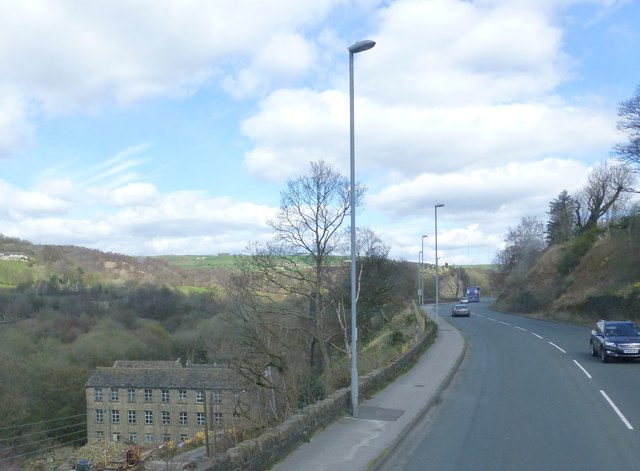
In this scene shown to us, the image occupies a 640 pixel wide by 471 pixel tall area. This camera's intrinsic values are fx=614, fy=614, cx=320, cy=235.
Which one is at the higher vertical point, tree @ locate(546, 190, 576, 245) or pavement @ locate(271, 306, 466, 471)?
tree @ locate(546, 190, 576, 245)

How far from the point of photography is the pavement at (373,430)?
8.41 meters

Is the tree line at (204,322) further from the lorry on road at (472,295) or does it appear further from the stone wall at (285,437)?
the lorry on road at (472,295)

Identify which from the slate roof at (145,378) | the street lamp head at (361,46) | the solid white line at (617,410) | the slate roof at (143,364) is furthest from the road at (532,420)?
the slate roof at (143,364)

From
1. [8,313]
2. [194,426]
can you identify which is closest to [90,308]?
[8,313]

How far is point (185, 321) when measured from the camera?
75.9 m

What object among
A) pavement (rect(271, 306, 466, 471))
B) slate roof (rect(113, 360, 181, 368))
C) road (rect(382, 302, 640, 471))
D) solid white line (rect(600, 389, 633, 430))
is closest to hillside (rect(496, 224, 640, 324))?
road (rect(382, 302, 640, 471))

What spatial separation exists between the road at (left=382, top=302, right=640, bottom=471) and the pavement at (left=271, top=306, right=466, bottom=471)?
0.26 meters

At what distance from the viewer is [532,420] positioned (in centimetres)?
1209

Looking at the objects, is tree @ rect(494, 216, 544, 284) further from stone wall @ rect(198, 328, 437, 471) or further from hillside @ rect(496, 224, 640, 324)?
stone wall @ rect(198, 328, 437, 471)

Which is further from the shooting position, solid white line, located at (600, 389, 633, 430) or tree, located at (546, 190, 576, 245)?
tree, located at (546, 190, 576, 245)

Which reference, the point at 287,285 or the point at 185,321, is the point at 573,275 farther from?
the point at 185,321

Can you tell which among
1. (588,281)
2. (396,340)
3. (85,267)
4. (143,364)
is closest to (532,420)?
(396,340)

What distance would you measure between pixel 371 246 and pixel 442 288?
9488 cm

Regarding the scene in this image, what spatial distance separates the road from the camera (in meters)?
8.85
